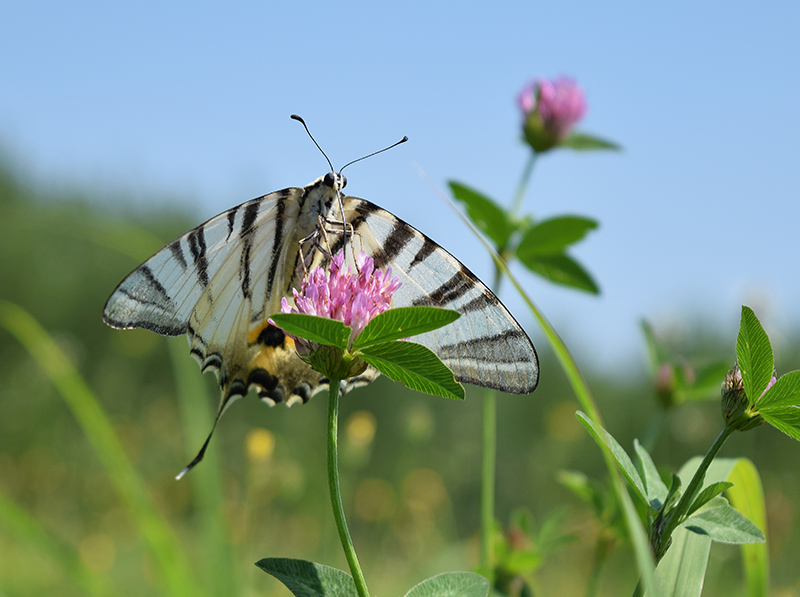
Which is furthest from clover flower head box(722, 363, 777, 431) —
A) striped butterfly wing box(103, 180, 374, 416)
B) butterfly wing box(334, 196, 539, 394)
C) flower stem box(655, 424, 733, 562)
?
striped butterfly wing box(103, 180, 374, 416)

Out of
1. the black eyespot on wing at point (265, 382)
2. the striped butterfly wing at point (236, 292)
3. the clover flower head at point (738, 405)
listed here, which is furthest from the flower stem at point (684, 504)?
the black eyespot on wing at point (265, 382)

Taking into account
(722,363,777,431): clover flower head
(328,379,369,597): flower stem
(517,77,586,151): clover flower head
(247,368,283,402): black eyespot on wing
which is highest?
(517,77,586,151): clover flower head

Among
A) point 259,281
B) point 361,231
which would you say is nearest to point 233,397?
point 259,281

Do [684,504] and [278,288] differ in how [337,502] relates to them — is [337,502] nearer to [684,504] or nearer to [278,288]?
[684,504]

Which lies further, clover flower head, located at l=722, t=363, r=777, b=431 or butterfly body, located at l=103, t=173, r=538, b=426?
butterfly body, located at l=103, t=173, r=538, b=426

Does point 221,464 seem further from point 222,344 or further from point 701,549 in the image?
point 701,549

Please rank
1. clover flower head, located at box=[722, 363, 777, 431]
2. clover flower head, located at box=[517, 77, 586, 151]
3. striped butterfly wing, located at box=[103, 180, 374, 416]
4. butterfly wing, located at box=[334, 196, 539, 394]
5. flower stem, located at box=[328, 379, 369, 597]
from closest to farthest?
flower stem, located at box=[328, 379, 369, 597] → clover flower head, located at box=[722, 363, 777, 431] → butterfly wing, located at box=[334, 196, 539, 394] → striped butterfly wing, located at box=[103, 180, 374, 416] → clover flower head, located at box=[517, 77, 586, 151]

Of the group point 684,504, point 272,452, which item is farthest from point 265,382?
point 272,452

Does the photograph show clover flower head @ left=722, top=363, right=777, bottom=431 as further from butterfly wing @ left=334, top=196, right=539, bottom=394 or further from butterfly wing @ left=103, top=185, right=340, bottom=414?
butterfly wing @ left=103, top=185, right=340, bottom=414

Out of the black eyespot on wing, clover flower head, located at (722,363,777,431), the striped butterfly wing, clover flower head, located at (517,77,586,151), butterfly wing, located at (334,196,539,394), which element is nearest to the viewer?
clover flower head, located at (722,363,777,431)
